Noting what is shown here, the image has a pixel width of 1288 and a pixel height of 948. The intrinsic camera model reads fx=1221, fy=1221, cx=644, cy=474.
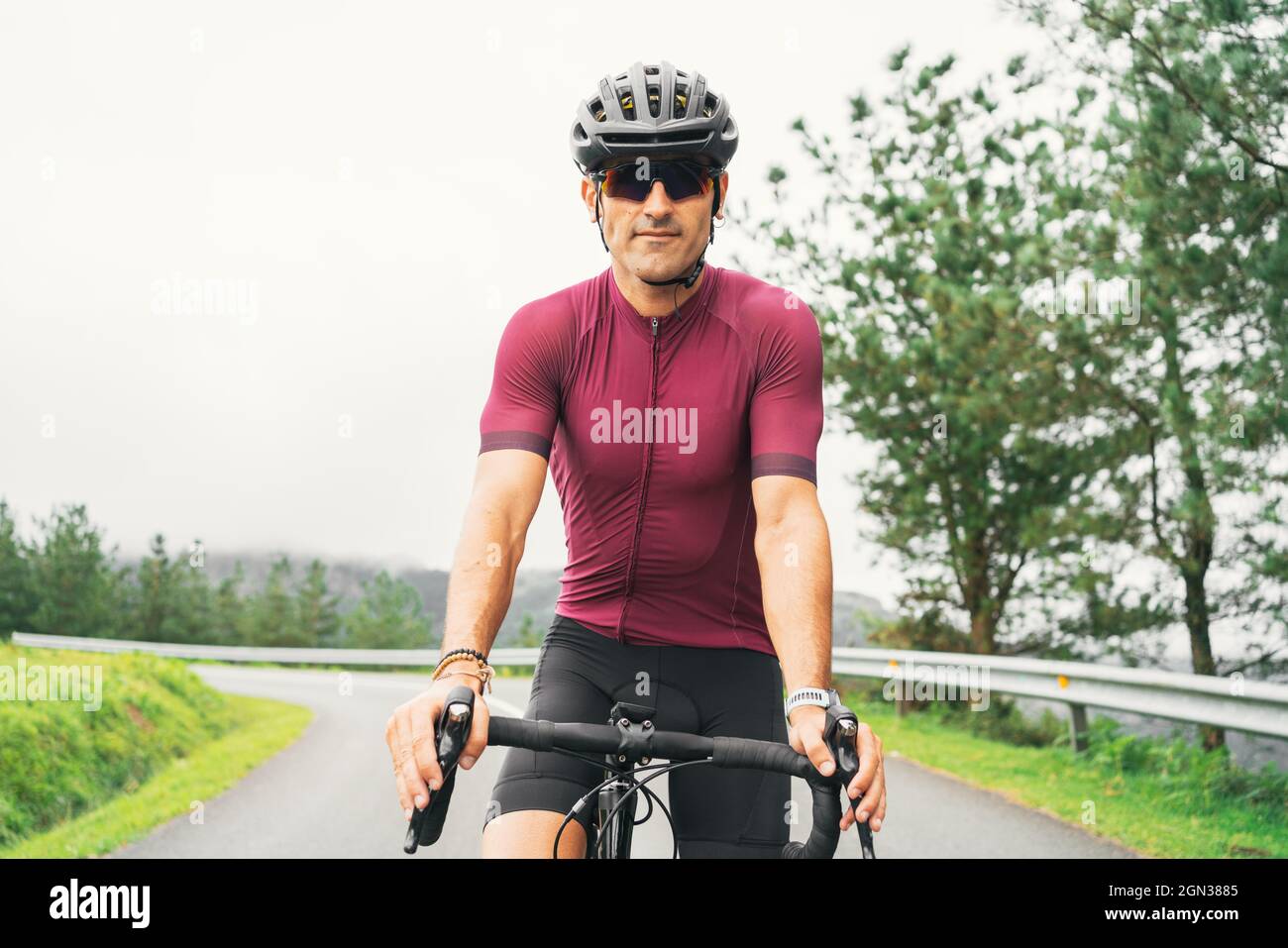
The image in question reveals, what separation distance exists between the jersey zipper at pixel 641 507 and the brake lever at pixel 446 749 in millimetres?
977

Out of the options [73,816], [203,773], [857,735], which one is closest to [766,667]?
[857,735]

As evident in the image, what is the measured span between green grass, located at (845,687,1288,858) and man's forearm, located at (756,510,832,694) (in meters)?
4.93

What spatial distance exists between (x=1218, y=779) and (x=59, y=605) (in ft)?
192

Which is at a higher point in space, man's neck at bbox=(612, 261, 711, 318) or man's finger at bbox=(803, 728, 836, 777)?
man's neck at bbox=(612, 261, 711, 318)

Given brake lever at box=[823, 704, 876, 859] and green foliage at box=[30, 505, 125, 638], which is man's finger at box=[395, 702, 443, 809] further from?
green foliage at box=[30, 505, 125, 638]

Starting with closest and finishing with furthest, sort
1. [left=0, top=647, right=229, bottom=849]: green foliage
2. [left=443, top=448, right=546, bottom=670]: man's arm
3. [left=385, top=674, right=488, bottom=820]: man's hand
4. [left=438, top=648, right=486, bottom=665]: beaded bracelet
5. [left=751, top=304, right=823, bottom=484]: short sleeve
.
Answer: [left=385, top=674, right=488, bottom=820]: man's hand → [left=438, top=648, right=486, bottom=665]: beaded bracelet → [left=443, top=448, right=546, bottom=670]: man's arm → [left=751, top=304, right=823, bottom=484]: short sleeve → [left=0, top=647, right=229, bottom=849]: green foliage

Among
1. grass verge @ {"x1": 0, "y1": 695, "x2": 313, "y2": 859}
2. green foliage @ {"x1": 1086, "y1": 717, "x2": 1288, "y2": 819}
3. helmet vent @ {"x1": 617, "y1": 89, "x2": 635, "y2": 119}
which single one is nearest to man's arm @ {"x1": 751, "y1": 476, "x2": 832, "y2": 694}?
helmet vent @ {"x1": 617, "y1": 89, "x2": 635, "y2": 119}

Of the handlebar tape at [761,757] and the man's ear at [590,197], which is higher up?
the man's ear at [590,197]

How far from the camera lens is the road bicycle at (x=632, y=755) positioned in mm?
2229

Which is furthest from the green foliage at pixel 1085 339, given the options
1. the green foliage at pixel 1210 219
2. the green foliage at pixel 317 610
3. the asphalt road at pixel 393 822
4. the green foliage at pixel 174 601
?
the green foliage at pixel 317 610

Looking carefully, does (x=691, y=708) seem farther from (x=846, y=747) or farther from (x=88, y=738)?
(x=88, y=738)

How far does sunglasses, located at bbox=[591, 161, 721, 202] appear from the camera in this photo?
9.93ft

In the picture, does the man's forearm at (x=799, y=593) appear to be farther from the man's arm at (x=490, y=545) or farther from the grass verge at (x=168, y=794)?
the grass verge at (x=168, y=794)

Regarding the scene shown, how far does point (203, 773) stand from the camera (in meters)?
10.5
